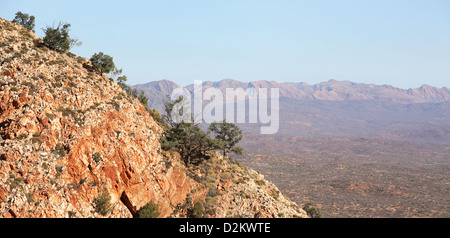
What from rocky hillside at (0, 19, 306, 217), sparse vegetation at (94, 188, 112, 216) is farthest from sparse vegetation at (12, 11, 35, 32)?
sparse vegetation at (94, 188, 112, 216)

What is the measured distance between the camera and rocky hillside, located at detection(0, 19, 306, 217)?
96.8 ft

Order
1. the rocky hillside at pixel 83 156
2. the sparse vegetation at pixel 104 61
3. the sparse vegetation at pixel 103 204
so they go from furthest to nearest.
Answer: the sparse vegetation at pixel 104 61 → the sparse vegetation at pixel 103 204 → the rocky hillside at pixel 83 156

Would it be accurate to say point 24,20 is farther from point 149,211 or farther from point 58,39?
point 149,211

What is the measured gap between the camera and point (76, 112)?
116ft

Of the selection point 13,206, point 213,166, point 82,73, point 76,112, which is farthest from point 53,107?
point 213,166

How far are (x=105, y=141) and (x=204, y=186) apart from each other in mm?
12522

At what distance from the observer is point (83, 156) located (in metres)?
32.8

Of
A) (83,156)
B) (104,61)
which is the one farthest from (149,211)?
(104,61)

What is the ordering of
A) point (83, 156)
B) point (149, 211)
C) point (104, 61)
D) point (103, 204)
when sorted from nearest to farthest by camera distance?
point (103, 204) → point (83, 156) → point (149, 211) → point (104, 61)

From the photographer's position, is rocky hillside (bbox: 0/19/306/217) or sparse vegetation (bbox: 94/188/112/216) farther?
sparse vegetation (bbox: 94/188/112/216)

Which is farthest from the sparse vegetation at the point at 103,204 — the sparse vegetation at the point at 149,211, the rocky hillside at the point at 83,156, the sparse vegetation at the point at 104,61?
the sparse vegetation at the point at 104,61

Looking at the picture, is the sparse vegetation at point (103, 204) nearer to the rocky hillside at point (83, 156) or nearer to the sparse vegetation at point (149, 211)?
the rocky hillside at point (83, 156)

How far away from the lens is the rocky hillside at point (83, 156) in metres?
29.5

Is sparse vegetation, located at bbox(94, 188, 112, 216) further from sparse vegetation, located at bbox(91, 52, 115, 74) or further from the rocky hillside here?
sparse vegetation, located at bbox(91, 52, 115, 74)
